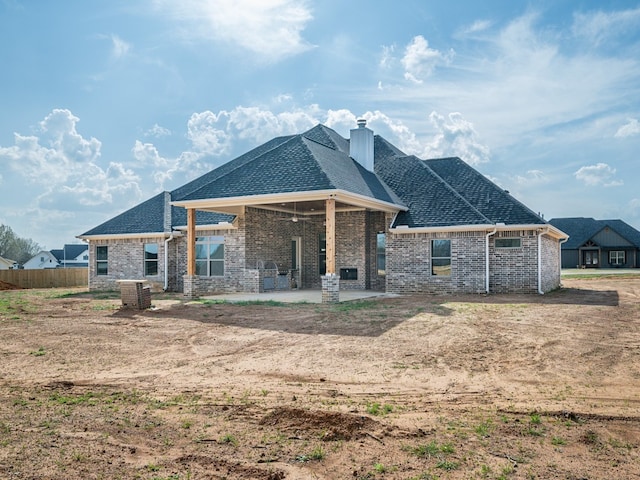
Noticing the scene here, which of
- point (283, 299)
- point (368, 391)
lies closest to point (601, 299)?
point (283, 299)

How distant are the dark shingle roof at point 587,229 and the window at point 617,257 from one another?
1555mm

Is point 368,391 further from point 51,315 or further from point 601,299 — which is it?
Result: point 601,299

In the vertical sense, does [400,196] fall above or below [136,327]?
above

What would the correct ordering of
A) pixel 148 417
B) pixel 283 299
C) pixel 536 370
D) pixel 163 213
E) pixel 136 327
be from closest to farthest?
pixel 148 417, pixel 536 370, pixel 136 327, pixel 283 299, pixel 163 213

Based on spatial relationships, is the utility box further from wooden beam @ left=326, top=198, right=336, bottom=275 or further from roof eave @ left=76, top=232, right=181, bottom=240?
roof eave @ left=76, top=232, right=181, bottom=240

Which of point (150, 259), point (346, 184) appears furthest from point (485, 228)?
point (150, 259)

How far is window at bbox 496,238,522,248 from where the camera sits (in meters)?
19.5

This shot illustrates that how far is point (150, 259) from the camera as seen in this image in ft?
79.7

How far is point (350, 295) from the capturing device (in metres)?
19.0

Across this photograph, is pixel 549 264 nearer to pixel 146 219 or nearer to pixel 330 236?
pixel 330 236

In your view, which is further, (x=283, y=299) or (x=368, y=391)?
(x=283, y=299)

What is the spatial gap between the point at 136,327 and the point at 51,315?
389cm

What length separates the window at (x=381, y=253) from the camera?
2138 cm

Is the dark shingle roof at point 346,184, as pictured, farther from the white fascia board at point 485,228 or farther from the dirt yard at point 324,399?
the dirt yard at point 324,399
